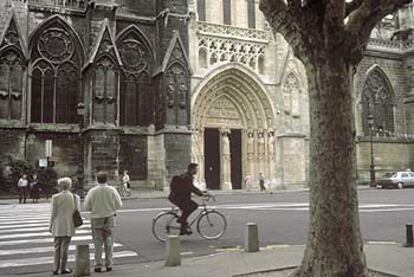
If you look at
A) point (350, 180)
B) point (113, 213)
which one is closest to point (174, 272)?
point (113, 213)

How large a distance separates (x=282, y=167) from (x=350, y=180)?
26600mm

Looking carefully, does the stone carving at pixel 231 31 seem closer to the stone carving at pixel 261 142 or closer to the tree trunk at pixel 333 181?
the stone carving at pixel 261 142

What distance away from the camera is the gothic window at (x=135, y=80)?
27766 mm

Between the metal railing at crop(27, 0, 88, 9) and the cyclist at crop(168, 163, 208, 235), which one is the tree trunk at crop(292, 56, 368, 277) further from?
the metal railing at crop(27, 0, 88, 9)

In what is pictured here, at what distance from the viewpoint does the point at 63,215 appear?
7.56 metres

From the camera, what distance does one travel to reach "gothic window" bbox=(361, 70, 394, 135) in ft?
124

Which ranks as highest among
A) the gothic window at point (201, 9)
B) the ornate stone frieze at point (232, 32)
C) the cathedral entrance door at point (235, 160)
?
the gothic window at point (201, 9)

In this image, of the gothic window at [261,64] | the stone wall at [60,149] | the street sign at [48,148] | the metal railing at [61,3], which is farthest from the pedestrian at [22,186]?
the gothic window at [261,64]

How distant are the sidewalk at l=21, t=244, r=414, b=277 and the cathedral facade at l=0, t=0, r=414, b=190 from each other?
1745cm

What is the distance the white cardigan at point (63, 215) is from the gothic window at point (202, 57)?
77.2 feet

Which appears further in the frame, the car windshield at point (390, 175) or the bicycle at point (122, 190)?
the car windshield at point (390, 175)

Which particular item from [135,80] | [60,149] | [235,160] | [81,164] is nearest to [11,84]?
[60,149]

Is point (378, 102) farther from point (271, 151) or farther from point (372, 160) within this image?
point (271, 151)

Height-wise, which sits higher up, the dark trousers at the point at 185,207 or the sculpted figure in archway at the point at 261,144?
the sculpted figure in archway at the point at 261,144
